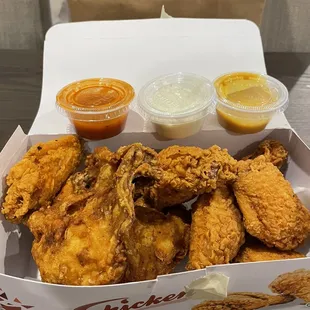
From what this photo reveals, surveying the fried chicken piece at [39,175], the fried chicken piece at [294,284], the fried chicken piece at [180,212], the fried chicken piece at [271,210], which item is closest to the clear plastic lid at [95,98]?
the fried chicken piece at [39,175]

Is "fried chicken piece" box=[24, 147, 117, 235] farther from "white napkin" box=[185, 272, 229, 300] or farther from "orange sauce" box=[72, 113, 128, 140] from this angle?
"white napkin" box=[185, 272, 229, 300]

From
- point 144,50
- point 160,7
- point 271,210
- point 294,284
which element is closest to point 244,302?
point 294,284

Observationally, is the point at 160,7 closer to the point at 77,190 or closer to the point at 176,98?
the point at 176,98

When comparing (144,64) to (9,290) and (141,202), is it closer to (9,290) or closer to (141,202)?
(141,202)

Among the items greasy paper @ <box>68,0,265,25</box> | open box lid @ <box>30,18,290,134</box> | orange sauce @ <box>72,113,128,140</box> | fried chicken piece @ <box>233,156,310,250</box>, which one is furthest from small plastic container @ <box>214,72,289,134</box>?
greasy paper @ <box>68,0,265,25</box>

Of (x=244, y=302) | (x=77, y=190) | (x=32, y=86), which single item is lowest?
(x=32, y=86)

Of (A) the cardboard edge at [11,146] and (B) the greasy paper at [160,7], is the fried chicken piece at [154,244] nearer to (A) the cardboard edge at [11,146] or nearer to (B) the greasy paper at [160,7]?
(A) the cardboard edge at [11,146]

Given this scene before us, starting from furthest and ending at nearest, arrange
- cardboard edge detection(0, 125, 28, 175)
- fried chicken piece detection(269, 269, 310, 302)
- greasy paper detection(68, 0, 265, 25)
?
greasy paper detection(68, 0, 265, 25) → cardboard edge detection(0, 125, 28, 175) → fried chicken piece detection(269, 269, 310, 302)
